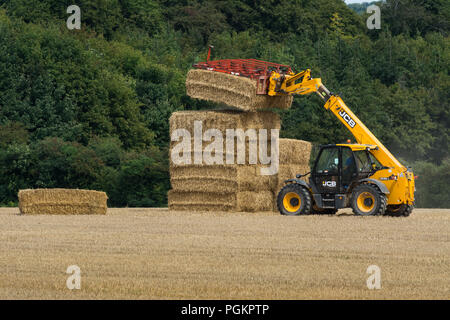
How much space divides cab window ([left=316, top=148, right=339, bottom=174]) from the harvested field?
1.45m

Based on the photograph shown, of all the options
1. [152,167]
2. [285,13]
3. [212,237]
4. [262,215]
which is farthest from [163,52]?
[212,237]

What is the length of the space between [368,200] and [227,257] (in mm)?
9388

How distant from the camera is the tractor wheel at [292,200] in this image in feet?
84.3

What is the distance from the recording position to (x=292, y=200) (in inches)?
1030

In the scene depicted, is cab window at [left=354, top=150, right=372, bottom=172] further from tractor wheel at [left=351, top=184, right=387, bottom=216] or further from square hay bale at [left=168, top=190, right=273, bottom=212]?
square hay bale at [left=168, top=190, right=273, bottom=212]

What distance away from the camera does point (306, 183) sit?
26.0m

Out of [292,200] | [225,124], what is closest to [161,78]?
[225,124]

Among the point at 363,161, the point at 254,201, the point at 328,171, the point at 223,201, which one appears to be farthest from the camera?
the point at 254,201

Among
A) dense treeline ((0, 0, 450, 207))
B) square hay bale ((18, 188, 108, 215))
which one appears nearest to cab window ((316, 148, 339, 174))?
square hay bale ((18, 188, 108, 215))

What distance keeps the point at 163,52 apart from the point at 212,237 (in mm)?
46622

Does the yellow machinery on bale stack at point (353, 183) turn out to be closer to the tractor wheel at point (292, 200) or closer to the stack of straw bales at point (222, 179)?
the tractor wheel at point (292, 200)

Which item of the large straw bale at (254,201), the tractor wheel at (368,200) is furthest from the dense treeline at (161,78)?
the tractor wheel at (368,200)

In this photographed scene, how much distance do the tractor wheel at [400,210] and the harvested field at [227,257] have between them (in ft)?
3.88

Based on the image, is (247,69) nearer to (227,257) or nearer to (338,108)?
(338,108)
